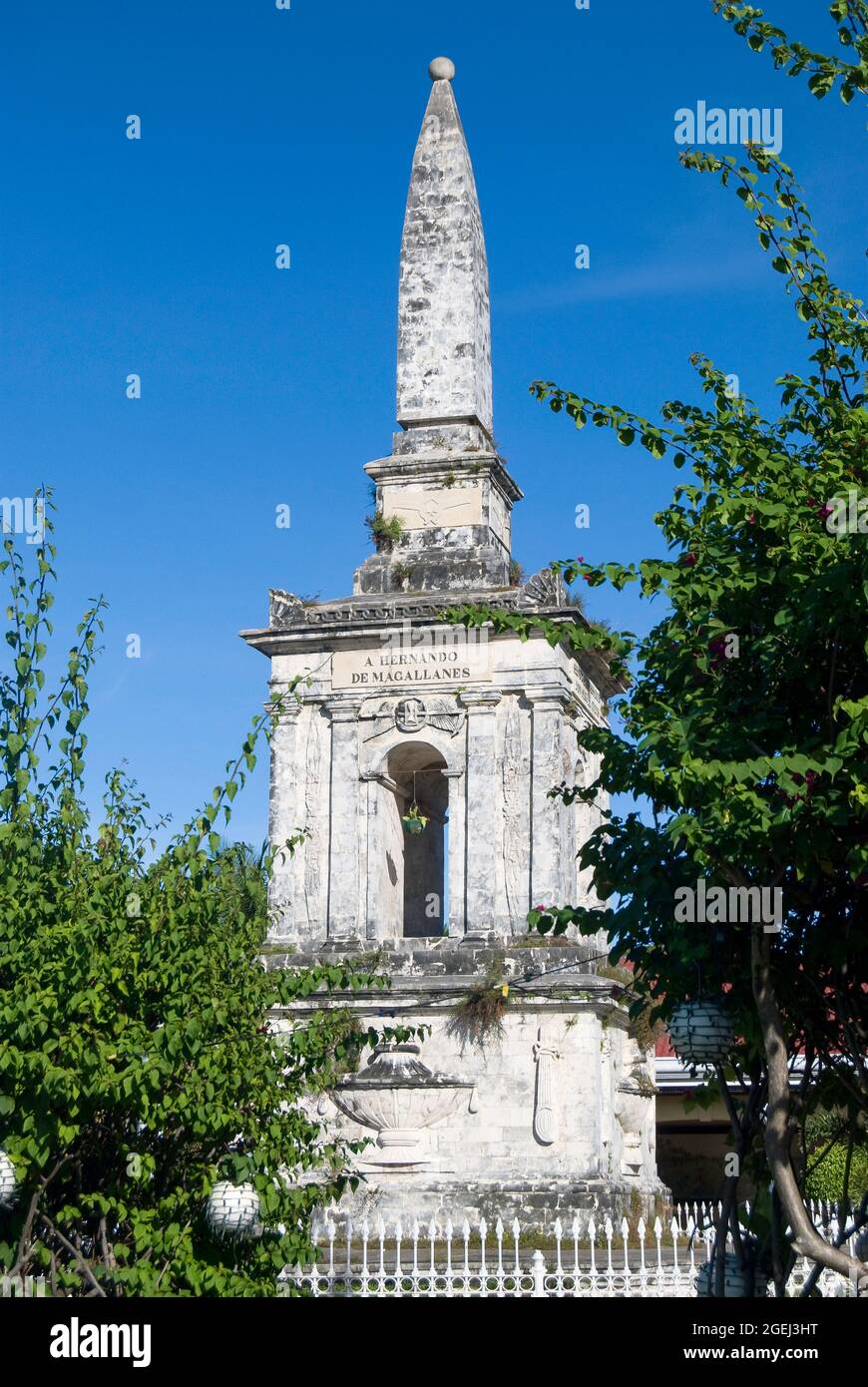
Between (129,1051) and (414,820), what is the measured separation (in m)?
11.3

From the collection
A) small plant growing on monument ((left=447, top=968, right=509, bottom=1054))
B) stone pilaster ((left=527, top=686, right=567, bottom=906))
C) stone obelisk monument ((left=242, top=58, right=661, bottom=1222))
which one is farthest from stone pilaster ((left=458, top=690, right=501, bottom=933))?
small plant growing on monument ((left=447, top=968, right=509, bottom=1054))

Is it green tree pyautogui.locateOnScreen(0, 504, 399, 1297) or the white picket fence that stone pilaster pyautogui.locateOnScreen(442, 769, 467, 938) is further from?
green tree pyautogui.locateOnScreen(0, 504, 399, 1297)

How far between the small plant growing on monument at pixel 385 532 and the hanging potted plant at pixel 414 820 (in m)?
3.42

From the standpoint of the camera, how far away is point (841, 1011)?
949cm

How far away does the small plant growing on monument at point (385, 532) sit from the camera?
23.3 m

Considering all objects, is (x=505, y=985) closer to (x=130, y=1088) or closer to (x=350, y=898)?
(x=350, y=898)

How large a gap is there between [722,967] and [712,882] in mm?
546

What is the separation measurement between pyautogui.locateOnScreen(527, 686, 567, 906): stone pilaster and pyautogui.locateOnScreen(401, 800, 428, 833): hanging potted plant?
1.55 m

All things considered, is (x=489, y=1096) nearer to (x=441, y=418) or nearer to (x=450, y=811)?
(x=450, y=811)

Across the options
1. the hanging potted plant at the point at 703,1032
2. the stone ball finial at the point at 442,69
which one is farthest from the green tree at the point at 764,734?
the stone ball finial at the point at 442,69

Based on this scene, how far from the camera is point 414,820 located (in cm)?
2214

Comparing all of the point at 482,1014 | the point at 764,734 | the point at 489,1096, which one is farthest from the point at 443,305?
the point at 764,734

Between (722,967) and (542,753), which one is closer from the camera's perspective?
(722,967)
